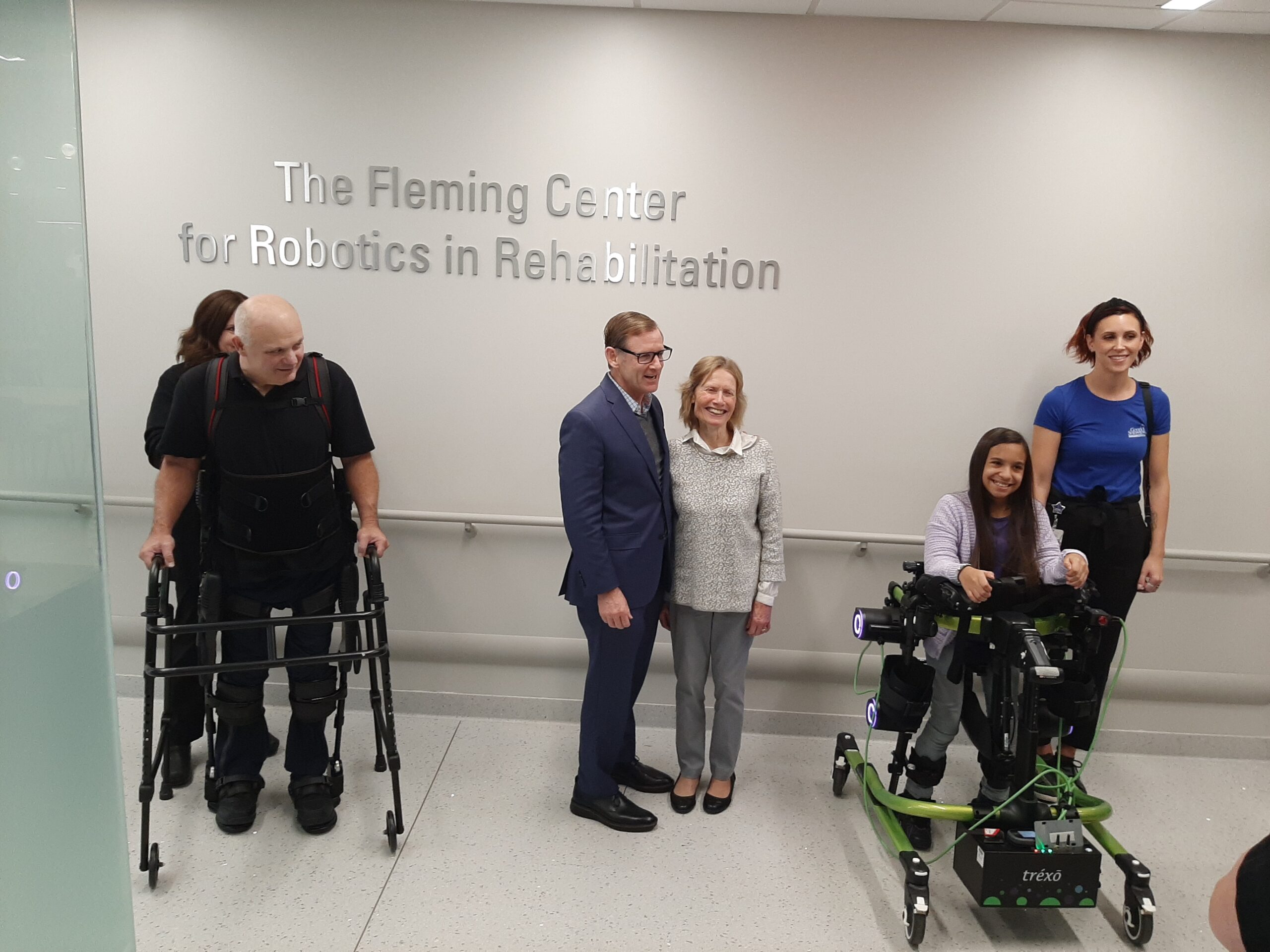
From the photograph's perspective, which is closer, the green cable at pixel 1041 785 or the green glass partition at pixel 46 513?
the green glass partition at pixel 46 513

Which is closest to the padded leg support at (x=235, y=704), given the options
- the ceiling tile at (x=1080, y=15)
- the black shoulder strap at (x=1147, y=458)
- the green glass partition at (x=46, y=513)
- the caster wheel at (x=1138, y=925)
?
the green glass partition at (x=46, y=513)

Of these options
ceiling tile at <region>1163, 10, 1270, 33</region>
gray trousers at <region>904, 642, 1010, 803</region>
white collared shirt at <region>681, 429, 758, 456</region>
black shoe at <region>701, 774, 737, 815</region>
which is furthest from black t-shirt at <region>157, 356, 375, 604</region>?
ceiling tile at <region>1163, 10, 1270, 33</region>

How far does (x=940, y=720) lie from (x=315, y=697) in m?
2.08

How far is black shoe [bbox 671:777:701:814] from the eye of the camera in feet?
10.4

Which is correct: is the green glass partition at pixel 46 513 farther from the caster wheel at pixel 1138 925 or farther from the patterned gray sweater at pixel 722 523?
the caster wheel at pixel 1138 925

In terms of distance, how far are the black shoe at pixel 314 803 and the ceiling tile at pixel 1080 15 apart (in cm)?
360

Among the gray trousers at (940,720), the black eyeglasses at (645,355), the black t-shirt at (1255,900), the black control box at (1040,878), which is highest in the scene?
the black eyeglasses at (645,355)

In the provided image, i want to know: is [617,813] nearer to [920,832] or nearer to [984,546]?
[920,832]

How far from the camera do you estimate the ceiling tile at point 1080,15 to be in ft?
10.1

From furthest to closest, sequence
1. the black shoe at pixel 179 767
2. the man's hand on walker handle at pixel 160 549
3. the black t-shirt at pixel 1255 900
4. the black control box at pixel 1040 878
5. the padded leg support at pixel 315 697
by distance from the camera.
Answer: the black shoe at pixel 179 767
the padded leg support at pixel 315 697
the man's hand on walker handle at pixel 160 549
the black control box at pixel 1040 878
the black t-shirt at pixel 1255 900

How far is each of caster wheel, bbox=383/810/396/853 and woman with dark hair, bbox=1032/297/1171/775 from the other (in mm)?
2303

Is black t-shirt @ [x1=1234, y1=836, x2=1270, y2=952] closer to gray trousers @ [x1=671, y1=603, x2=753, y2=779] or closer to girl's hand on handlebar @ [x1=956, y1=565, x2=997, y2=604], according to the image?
girl's hand on handlebar @ [x1=956, y1=565, x2=997, y2=604]

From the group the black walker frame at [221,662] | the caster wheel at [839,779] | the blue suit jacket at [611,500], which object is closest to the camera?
the black walker frame at [221,662]

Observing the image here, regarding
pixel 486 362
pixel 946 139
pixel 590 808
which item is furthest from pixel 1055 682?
pixel 486 362
